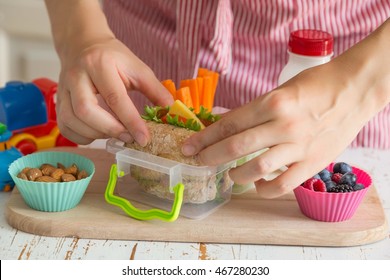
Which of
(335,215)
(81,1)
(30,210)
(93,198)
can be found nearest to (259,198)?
(335,215)

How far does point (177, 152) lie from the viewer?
4.25 ft

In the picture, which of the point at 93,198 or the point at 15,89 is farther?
the point at 15,89

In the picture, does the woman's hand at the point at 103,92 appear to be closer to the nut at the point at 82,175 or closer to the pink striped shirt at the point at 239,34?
the nut at the point at 82,175

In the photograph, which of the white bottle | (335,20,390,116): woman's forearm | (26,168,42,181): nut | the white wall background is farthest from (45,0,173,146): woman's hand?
the white wall background

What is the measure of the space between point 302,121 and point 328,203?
183mm

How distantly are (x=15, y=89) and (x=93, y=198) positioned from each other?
0.41 m

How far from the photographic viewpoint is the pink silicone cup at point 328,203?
4.23 ft

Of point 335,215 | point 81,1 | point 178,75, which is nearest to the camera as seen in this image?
point 335,215

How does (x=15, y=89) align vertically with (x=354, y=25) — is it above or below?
below

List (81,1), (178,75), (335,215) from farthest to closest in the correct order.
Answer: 1. (178,75)
2. (81,1)
3. (335,215)

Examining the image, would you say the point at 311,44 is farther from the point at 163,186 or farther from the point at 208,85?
the point at 163,186

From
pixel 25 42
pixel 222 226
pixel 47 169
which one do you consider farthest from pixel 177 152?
pixel 25 42

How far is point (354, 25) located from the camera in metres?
1.58

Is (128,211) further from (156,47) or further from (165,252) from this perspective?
(156,47)
